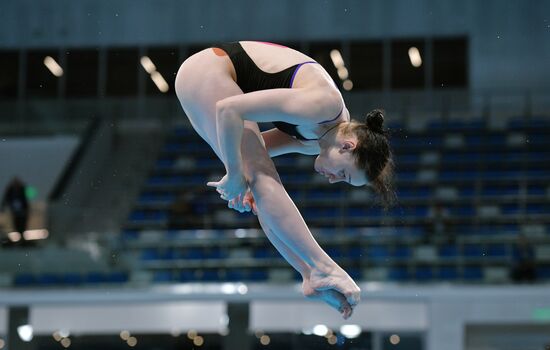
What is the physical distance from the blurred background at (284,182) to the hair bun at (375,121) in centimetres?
208

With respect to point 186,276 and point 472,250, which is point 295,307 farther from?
point 472,250

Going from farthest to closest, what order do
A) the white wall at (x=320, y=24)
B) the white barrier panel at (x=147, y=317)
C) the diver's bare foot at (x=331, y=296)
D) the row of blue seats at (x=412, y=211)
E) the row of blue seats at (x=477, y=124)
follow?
the white wall at (x=320, y=24)
the row of blue seats at (x=477, y=124)
the row of blue seats at (x=412, y=211)
the white barrier panel at (x=147, y=317)
the diver's bare foot at (x=331, y=296)

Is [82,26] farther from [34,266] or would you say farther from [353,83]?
[34,266]

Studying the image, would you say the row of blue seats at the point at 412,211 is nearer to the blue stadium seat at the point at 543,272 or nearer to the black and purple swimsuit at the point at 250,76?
the blue stadium seat at the point at 543,272

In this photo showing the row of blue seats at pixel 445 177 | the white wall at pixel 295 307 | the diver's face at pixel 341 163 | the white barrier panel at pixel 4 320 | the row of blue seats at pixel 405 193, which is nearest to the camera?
the diver's face at pixel 341 163

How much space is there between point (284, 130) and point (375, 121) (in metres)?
0.33

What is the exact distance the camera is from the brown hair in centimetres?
299

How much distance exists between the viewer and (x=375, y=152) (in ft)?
9.89

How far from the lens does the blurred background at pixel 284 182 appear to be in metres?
7.07

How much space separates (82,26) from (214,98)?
7.90m

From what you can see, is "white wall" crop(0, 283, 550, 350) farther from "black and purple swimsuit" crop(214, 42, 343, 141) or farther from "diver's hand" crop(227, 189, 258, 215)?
"black and purple swimsuit" crop(214, 42, 343, 141)

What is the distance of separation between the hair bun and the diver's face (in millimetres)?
97

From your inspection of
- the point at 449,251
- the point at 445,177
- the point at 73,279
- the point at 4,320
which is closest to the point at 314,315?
the point at 449,251

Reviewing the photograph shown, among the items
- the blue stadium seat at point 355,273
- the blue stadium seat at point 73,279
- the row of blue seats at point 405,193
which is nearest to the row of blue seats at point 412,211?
the row of blue seats at point 405,193
